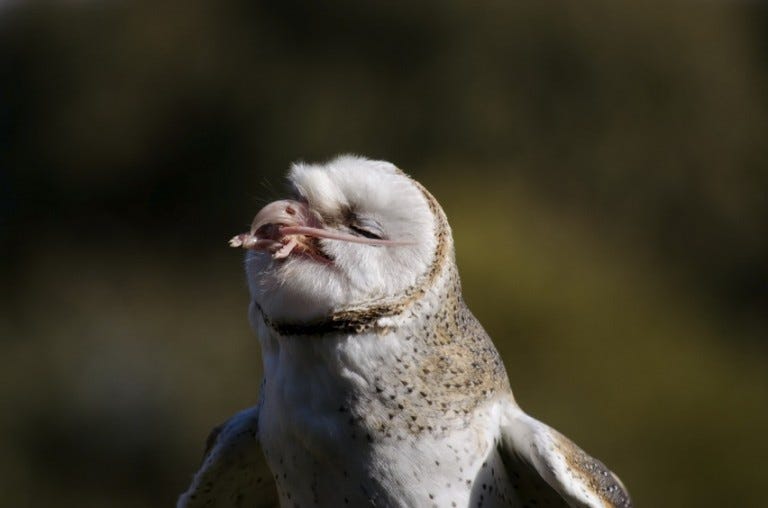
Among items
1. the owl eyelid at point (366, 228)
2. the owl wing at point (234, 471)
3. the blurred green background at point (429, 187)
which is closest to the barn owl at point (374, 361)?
the owl eyelid at point (366, 228)

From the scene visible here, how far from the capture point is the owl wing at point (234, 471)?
2332 mm

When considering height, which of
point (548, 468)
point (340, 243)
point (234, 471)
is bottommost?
point (234, 471)

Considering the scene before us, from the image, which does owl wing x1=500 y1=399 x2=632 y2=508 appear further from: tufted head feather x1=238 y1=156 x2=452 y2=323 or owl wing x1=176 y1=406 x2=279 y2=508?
owl wing x1=176 y1=406 x2=279 y2=508

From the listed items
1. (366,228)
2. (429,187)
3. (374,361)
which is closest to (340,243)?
(366,228)

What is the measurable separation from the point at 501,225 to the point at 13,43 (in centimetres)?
384

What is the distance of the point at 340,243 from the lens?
6.34ft

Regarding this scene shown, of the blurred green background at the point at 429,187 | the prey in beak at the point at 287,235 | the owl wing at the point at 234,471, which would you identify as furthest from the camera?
the blurred green background at the point at 429,187

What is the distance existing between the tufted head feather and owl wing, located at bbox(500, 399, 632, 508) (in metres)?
0.36

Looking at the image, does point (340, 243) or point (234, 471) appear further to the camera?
point (234, 471)

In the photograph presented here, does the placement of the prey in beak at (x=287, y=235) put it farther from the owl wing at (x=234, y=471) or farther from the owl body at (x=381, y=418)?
the owl wing at (x=234, y=471)

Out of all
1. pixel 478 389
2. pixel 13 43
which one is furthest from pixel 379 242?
pixel 13 43

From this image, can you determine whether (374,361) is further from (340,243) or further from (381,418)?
(340,243)

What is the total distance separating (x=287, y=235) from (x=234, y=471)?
698 millimetres

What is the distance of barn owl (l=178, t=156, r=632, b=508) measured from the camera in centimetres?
193
